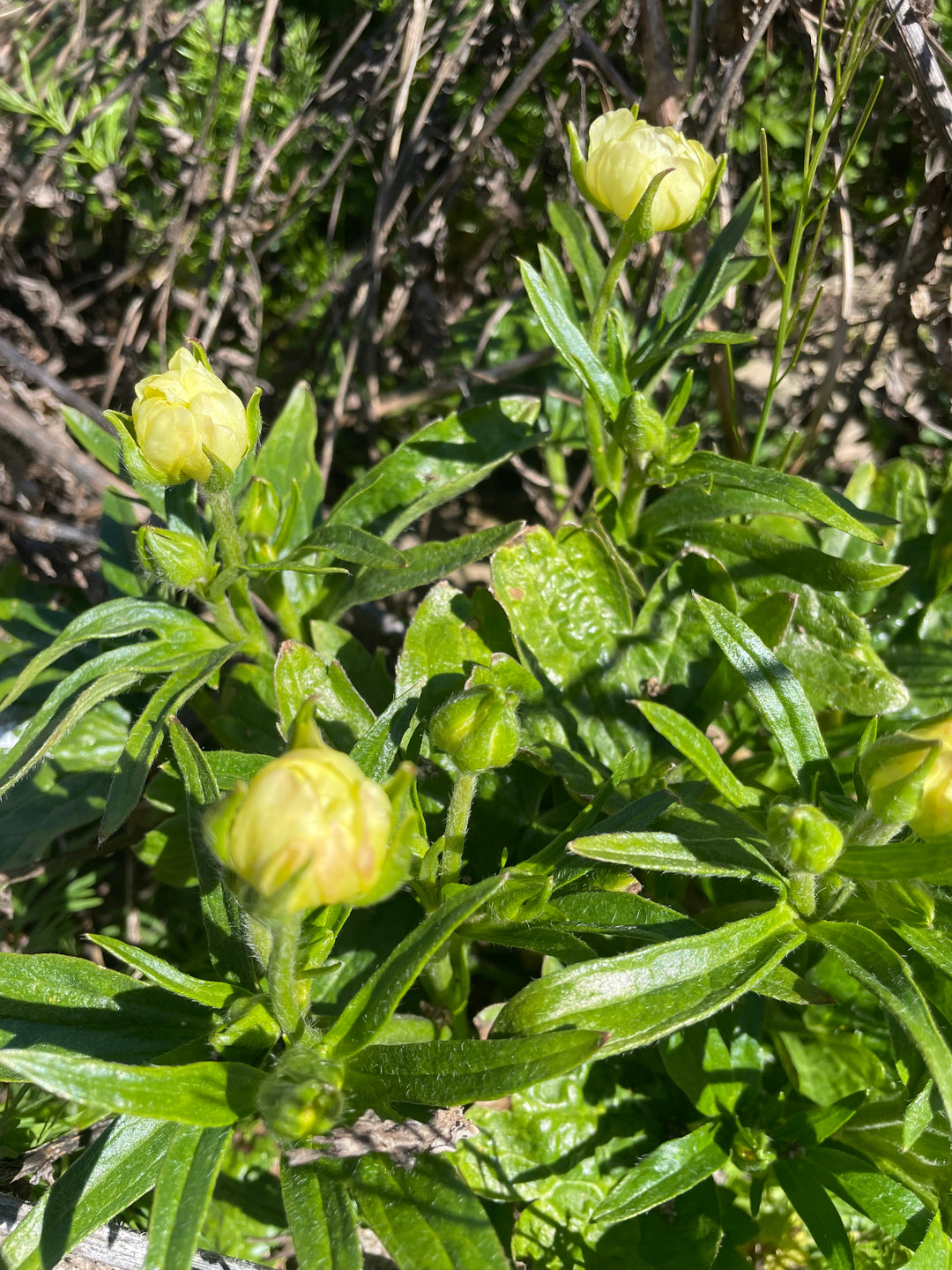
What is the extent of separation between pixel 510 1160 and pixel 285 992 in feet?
2.86

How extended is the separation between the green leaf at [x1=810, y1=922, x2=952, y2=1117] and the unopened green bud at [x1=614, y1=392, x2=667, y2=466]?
2.95 ft

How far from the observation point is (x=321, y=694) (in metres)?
1.92

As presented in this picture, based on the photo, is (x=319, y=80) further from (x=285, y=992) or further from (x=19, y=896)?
(x=285, y=992)

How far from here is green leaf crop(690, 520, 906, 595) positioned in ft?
6.39

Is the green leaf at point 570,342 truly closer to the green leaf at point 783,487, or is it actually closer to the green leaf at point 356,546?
the green leaf at point 783,487

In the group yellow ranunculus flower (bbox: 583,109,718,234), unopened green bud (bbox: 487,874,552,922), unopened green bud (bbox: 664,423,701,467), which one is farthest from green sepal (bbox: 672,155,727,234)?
unopened green bud (bbox: 487,874,552,922)

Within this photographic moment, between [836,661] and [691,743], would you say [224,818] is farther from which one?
[836,661]

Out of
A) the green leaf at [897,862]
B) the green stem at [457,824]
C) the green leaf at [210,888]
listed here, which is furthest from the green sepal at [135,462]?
the green leaf at [897,862]

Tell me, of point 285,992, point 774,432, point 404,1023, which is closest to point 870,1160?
point 404,1023

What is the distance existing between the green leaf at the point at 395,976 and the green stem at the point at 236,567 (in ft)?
2.56

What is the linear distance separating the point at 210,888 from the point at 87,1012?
25 cm

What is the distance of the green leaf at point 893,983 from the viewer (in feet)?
4.38

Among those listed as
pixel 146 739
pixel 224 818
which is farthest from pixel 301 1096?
pixel 146 739

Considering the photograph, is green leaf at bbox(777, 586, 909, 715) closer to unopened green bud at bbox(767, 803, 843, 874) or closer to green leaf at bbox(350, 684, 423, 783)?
unopened green bud at bbox(767, 803, 843, 874)
